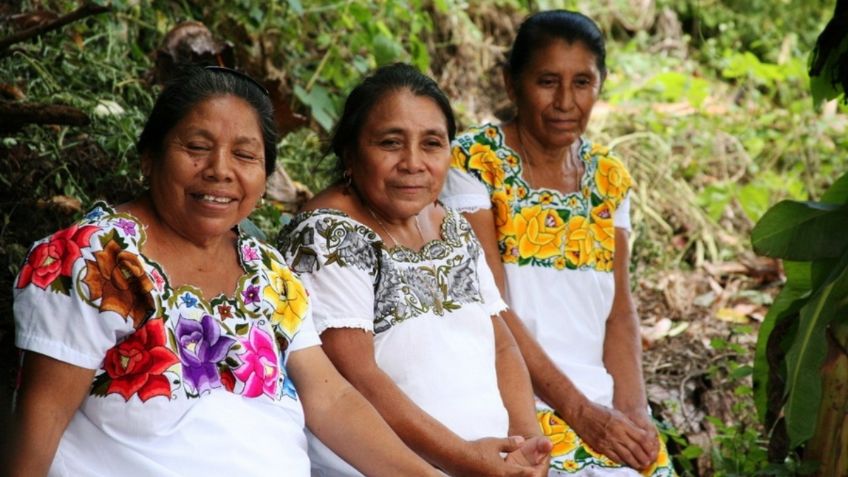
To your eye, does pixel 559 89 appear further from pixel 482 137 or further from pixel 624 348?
pixel 624 348

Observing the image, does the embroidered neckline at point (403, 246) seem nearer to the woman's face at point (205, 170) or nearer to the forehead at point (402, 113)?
the forehead at point (402, 113)

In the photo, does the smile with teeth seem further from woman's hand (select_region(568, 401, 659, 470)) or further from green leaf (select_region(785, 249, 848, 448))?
green leaf (select_region(785, 249, 848, 448))

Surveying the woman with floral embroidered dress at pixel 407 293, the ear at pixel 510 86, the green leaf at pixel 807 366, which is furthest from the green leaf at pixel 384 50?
the green leaf at pixel 807 366

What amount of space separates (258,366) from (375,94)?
2.66 ft

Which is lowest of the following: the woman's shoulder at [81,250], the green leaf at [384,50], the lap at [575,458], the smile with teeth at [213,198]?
the lap at [575,458]

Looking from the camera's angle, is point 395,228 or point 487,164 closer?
point 395,228

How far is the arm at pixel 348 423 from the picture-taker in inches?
94.5

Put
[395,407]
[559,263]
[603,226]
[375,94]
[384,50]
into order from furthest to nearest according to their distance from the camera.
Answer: [384,50]
[603,226]
[559,263]
[375,94]
[395,407]

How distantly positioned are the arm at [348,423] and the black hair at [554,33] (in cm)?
131

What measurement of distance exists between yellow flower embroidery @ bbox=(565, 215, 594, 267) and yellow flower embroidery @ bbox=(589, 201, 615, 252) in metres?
0.05

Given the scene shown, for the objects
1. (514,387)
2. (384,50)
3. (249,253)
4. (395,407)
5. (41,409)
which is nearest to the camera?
(41,409)

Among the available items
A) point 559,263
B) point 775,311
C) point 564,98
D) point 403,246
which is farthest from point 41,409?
point 775,311

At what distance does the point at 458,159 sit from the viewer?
325 centimetres

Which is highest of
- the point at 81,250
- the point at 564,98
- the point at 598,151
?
the point at 564,98
